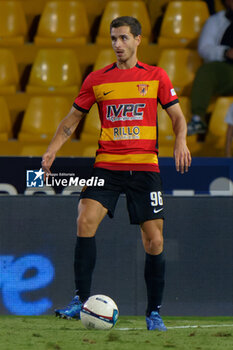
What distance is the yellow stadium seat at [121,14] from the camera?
8.88 metres

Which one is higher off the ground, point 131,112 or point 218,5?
point 218,5

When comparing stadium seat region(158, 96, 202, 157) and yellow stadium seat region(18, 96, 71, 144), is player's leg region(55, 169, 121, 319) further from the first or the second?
yellow stadium seat region(18, 96, 71, 144)

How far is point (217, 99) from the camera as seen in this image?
820 centimetres

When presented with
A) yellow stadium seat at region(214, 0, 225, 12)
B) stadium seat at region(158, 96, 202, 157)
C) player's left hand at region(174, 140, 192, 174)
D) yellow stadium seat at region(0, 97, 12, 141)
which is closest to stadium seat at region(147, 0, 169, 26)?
yellow stadium seat at region(214, 0, 225, 12)

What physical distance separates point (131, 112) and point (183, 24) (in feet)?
14.9

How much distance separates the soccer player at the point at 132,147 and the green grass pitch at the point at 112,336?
0.24 m

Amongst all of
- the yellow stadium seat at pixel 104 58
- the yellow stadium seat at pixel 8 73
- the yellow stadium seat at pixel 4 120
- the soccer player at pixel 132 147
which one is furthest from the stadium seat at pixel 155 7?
the soccer player at pixel 132 147

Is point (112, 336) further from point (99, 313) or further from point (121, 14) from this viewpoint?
point (121, 14)

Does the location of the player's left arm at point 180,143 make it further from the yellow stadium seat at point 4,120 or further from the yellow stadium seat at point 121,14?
the yellow stadium seat at point 121,14

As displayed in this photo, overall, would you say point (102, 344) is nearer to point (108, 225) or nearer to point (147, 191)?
point (147, 191)

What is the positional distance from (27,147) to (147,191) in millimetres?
3384

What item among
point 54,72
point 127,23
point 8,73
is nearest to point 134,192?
point 127,23

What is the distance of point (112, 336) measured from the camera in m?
4.30

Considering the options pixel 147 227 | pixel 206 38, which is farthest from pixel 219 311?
pixel 206 38
